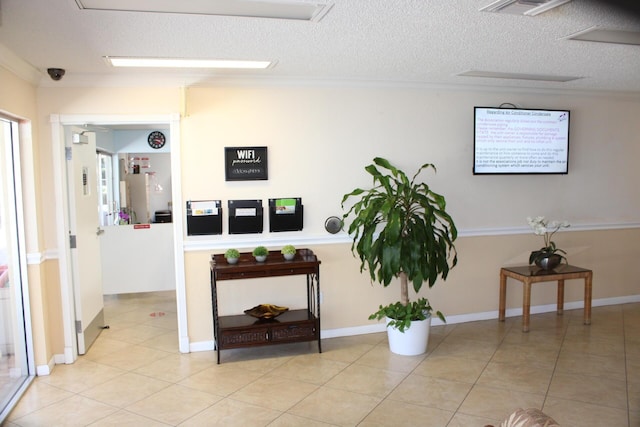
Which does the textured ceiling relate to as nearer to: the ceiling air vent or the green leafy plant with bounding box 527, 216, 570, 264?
the ceiling air vent

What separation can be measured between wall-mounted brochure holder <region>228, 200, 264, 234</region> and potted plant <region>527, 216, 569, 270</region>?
263cm

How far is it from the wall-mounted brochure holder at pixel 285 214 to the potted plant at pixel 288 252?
0.27m

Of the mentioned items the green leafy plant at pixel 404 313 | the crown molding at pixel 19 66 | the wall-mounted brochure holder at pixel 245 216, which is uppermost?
the crown molding at pixel 19 66

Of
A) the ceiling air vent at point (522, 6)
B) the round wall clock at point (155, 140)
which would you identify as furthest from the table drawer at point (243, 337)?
the round wall clock at point (155, 140)

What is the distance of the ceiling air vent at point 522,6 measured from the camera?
241 cm

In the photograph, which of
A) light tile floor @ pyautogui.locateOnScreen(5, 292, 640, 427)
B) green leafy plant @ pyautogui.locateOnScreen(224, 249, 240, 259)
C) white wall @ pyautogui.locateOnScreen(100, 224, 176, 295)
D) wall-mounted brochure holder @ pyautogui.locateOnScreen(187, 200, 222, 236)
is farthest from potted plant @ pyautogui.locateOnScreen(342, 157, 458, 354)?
white wall @ pyautogui.locateOnScreen(100, 224, 176, 295)

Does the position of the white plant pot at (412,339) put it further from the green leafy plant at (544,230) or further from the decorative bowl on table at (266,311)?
the green leafy plant at (544,230)

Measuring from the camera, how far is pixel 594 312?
521 cm

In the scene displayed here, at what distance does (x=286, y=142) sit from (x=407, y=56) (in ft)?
4.26

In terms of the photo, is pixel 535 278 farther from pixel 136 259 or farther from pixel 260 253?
pixel 136 259

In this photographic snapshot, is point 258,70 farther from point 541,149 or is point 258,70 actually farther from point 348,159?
point 541,149

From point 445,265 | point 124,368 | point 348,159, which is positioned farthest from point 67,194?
point 445,265

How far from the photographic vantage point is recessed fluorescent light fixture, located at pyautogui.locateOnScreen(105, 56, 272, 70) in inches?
139

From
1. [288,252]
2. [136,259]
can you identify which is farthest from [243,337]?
[136,259]
